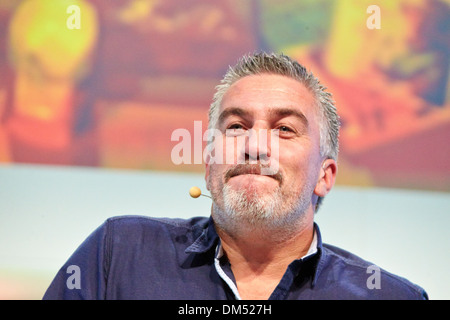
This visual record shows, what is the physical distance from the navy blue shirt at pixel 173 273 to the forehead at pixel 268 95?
0.39 metres

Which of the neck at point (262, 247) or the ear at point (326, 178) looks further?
the ear at point (326, 178)

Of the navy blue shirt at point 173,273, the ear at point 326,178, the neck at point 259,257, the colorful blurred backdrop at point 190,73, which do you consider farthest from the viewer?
the colorful blurred backdrop at point 190,73

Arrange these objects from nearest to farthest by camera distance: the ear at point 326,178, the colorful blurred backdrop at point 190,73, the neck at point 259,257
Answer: the neck at point 259,257
the ear at point 326,178
the colorful blurred backdrop at point 190,73

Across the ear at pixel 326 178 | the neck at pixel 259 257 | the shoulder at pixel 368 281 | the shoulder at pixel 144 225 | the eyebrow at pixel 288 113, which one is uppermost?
the eyebrow at pixel 288 113

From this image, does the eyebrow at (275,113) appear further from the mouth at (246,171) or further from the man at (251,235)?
the mouth at (246,171)

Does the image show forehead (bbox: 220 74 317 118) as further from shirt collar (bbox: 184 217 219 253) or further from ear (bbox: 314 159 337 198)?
shirt collar (bbox: 184 217 219 253)

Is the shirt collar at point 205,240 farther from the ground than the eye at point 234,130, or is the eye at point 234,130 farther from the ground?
the eye at point 234,130

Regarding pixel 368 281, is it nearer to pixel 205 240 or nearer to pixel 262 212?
pixel 262 212

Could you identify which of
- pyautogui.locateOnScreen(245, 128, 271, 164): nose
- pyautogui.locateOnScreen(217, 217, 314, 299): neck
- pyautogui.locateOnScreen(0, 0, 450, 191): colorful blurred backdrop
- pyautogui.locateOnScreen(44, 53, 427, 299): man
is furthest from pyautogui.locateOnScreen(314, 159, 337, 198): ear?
pyautogui.locateOnScreen(0, 0, 450, 191): colorful blurred backdrop

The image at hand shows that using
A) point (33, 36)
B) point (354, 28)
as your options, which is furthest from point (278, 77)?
point (33, 36)

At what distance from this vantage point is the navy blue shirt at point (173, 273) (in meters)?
1.22

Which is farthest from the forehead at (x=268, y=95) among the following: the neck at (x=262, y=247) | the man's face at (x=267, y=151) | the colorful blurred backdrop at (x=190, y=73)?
the colorful blurred backdrop at (x=190, y=73)

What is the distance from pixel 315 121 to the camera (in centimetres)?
144
